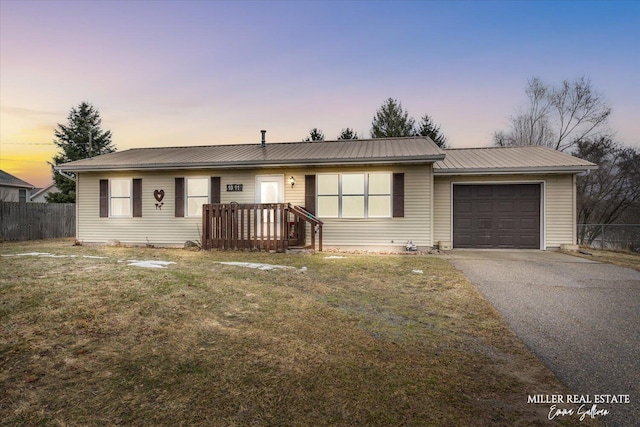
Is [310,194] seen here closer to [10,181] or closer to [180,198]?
[180,198]

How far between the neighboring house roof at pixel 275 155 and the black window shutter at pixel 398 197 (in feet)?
2.00

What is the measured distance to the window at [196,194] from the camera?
11.3 meters

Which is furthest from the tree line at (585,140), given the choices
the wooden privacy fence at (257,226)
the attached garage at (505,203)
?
the wooden privacy fence at (257,226)

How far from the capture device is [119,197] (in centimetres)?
1184

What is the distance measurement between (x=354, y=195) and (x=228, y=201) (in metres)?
4.14

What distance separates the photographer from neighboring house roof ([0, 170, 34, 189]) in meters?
25.4

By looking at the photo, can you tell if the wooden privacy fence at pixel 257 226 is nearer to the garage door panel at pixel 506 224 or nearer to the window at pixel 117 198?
the window at pixel 117 198

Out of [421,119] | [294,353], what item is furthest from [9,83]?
[421,119]

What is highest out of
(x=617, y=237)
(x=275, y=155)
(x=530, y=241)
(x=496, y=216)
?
(x=275, y=155)

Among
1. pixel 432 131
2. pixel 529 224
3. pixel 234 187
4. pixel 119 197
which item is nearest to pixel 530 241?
pixel 529 224

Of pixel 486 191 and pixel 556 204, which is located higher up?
pixel 486 191

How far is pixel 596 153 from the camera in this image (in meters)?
21.0

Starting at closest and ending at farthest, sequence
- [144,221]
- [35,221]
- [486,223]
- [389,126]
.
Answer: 1. [486,223]
2. [144,221]
3. [35,221]
4. [389,126]

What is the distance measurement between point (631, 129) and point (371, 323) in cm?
2566
